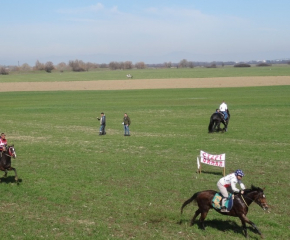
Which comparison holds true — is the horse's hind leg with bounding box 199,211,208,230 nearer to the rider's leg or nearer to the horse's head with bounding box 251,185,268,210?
the rider's leg

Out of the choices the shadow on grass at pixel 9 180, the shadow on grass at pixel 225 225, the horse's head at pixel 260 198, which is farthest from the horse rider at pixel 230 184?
the shadow on grass at pixel 9 180

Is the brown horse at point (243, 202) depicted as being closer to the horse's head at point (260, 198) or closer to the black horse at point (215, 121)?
the horse's head at point (260, 198)

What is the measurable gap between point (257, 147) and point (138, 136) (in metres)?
9.48

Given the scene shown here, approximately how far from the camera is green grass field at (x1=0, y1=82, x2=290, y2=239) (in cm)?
1450

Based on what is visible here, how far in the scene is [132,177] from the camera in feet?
67.7

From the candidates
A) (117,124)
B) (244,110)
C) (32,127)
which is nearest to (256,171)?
(117,124)

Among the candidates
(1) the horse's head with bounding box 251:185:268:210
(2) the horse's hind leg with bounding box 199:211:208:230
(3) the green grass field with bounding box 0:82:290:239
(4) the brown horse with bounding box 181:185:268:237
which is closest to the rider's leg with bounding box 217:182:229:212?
(4) the brown horse with bounding box 181:185:268:237

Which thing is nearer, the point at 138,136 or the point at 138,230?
the point at 138,230

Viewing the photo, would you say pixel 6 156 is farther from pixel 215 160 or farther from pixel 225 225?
pixel 225 225

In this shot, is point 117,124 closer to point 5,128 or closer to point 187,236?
→ point 5,128

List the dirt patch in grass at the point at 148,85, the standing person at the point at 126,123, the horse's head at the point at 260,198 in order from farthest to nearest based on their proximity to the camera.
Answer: the dirt patch in grass at the point at 148,85 < the standing person at the point at 126,123 < the horse's head at the point at 260,198

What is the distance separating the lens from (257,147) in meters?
28.3

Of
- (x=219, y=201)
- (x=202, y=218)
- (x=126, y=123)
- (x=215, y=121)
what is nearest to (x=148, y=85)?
(x=215, y=121)

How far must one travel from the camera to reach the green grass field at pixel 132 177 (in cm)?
1450
